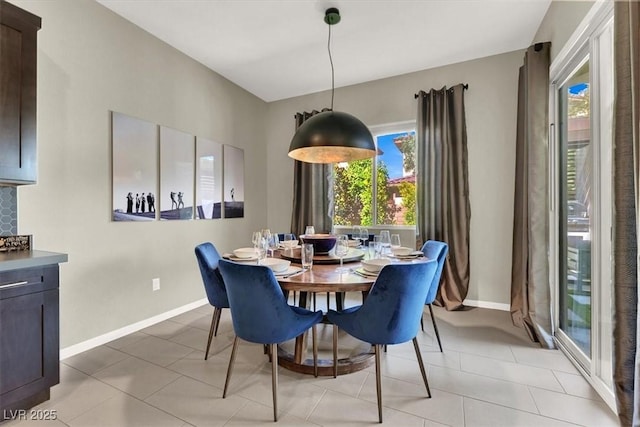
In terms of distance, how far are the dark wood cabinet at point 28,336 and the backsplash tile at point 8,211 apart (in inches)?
21.9

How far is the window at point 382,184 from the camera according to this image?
397 centimetres

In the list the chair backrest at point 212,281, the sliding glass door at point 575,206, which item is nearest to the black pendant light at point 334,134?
the chair backrest at point 212,281

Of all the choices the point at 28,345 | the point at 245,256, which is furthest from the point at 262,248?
the point at 28,345

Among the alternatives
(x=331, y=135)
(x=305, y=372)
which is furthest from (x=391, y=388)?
(x=331, y=135)

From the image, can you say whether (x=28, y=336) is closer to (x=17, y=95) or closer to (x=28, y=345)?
(x=28, y=345)

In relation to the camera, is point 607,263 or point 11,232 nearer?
point 607,263

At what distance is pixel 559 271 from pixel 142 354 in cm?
356

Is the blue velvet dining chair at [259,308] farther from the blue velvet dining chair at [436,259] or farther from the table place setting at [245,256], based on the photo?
the blue velvet dining chair at [436,259]

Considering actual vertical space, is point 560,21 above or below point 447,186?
above

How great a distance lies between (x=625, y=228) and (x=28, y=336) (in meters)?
3.13

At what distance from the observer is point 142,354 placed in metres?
2.36

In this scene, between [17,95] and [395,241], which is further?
[395,241]

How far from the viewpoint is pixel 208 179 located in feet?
11.9

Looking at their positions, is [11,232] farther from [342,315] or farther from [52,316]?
[342,315]
